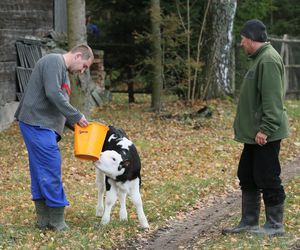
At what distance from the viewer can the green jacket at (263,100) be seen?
21.5ft

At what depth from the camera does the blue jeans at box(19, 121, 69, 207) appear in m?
6.80

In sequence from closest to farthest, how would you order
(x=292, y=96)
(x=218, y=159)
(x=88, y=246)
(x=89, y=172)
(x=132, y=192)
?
(x=88, y=246) < (x=132, y=192) < (x=89, y=172) < (x=218, y=159) < (x=292, y=96)

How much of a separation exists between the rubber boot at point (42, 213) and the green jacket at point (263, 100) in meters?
2.19

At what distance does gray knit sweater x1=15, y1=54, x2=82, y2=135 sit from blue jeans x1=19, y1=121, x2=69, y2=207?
9cm

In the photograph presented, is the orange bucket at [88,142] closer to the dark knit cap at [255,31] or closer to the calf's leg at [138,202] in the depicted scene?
the calf's leg at [138,202]

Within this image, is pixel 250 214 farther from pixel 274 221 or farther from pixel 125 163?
pixel 125 163

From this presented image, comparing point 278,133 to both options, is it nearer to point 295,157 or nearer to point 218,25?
point 295,157

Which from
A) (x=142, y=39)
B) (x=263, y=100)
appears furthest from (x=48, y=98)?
(x=142, y=39)

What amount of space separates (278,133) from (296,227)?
1.29 m

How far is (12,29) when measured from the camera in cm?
1534

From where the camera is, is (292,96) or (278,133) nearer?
(278,133)

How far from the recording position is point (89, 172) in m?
10.5

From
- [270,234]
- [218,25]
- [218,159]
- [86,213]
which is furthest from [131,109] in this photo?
[270,234]

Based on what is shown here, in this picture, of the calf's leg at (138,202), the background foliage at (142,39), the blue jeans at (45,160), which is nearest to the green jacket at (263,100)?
the calf's leg at (138,202)
